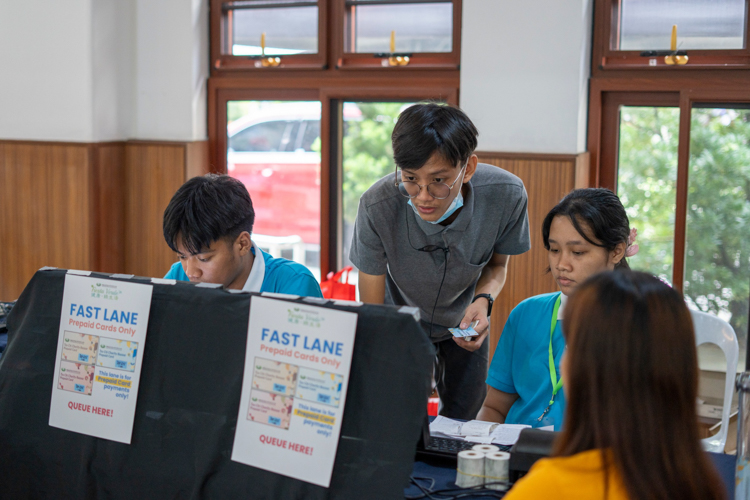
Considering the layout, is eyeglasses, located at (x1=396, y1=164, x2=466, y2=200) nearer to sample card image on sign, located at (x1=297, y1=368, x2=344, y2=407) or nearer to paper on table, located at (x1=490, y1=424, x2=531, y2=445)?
paper on table, located at (x1=490, y1=424, x2=531, y2=445)

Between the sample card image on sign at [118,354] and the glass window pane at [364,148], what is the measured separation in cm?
227

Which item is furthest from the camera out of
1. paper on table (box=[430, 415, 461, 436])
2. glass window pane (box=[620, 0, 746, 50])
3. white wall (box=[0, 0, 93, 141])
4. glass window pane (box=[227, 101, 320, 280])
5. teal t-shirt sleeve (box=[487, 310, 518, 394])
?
glass window pane (box=[227, 101, 320, 280])

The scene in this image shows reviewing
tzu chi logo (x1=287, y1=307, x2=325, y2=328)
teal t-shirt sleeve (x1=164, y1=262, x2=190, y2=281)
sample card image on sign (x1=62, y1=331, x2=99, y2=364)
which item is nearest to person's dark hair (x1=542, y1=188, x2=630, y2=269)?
tzu chi logo (x1=287, y1=307, x2=325, y2=328)

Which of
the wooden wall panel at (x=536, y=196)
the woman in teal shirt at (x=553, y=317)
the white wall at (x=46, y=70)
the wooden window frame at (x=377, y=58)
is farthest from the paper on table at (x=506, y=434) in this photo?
the white wall at (x=46, y=70)

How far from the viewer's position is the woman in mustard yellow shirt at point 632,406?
883mm

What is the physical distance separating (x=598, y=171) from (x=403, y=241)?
4.84 feet

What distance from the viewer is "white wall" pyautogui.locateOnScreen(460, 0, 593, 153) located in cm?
294

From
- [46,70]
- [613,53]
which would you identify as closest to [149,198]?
[46,70]

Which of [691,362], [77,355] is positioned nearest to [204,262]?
[77,355]

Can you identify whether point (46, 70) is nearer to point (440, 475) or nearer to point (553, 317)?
point (553, 317)

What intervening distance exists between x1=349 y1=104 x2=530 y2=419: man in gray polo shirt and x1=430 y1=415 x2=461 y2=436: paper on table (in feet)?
1.17

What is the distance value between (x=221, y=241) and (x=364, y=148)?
199 cm

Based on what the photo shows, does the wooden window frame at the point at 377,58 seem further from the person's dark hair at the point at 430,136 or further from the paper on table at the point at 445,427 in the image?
the paper on table at the point at 445,427

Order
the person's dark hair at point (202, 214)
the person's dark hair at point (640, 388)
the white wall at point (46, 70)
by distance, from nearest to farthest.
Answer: the person's dark hair at point (640, 388) < the person's dark hair at point (202, 214) < the white wall at point (46, 70)
